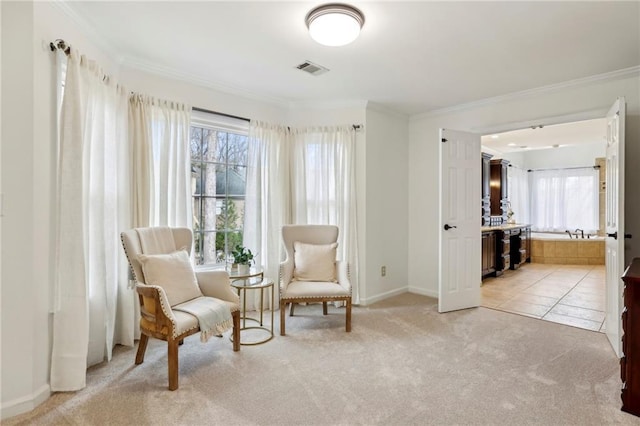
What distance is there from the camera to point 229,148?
382 cm

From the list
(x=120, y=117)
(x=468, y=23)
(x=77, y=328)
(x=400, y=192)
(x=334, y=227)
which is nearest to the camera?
(x=77, y=328)

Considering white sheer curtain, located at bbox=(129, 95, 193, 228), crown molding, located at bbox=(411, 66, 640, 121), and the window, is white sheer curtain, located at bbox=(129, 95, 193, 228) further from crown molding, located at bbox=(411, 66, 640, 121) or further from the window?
crown molding, located at bbox=(411, 66, 640, 121)

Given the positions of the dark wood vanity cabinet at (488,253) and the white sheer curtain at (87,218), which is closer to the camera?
the white sheer curtain at (87,218)

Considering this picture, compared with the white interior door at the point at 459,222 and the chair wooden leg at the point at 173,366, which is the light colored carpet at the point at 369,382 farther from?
the white interior door at the point at 459,222

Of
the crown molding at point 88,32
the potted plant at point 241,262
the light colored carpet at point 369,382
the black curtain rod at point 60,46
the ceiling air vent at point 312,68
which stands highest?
the ceiling air vent at point 312,68

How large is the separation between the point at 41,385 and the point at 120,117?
199 cm

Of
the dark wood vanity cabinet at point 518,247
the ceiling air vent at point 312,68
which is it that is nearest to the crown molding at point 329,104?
the ceiling air vent at point 312,68

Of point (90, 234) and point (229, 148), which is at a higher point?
point (229, 148)

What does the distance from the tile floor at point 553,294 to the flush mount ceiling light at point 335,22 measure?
348 centimetres

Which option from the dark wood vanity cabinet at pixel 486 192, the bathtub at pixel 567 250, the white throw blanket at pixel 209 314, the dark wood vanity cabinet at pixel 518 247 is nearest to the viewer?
the white throw blanket at pixel 209 314

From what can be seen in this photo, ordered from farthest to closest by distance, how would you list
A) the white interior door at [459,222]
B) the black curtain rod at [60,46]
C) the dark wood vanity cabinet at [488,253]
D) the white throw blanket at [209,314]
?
the dark wood vanity cabinet at [488,253], the white interior door at [459,222], the white throw blanket at [209,314], the black curtain rod at [60,46]

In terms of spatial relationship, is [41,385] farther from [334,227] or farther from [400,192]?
[400,192]

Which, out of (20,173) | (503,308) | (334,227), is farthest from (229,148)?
(503,308)

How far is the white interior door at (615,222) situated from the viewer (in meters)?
2.63
